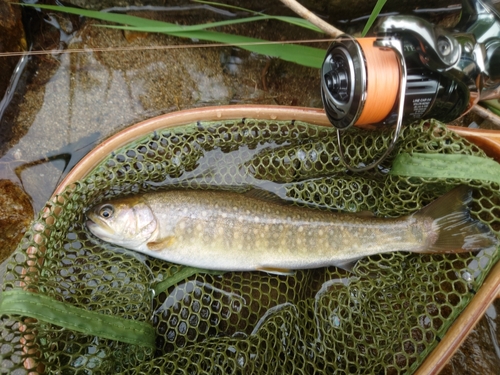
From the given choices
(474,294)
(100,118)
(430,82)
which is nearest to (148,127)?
(100,118)

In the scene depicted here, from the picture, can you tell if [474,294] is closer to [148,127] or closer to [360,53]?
[360,53]

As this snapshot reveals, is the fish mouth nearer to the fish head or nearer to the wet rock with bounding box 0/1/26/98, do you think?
the fish head

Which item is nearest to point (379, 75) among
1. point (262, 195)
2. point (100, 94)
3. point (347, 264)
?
point (262, 195)

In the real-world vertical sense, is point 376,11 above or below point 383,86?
above

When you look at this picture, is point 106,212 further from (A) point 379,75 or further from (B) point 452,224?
(B) point 452,224

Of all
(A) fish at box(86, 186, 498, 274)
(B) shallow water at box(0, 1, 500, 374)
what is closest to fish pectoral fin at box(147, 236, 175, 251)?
(A) fish at box(86, 186, 498, 274)

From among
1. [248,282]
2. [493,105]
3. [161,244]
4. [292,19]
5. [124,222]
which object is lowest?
[248,282]
